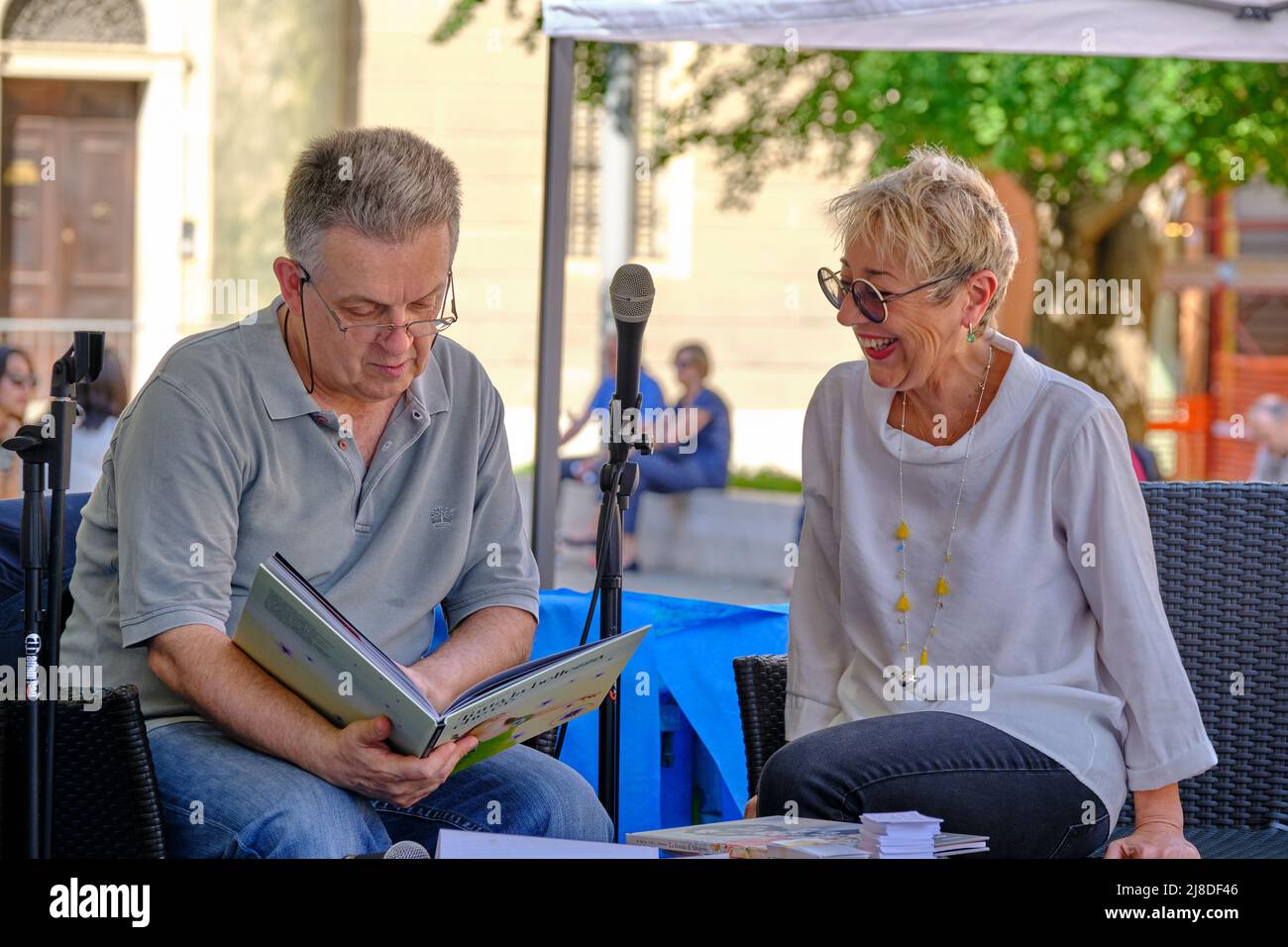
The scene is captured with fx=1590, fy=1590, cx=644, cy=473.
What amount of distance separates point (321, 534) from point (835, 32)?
7.70 feet

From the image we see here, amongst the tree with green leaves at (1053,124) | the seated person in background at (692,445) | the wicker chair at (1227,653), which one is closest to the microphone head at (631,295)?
the wicker chair at (1227,653)

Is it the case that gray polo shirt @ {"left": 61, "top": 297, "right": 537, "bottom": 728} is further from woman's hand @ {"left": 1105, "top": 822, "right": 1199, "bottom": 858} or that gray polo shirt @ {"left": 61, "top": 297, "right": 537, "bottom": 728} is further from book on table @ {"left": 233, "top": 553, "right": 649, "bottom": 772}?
woman's hand @ {"left": 1105, "top": 822, "right": 1199, "bottom": 858}

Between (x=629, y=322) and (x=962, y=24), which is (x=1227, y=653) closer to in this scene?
(x=629, y=322)

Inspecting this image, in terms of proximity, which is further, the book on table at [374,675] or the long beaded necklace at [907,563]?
the long beaded necklace at [907,563]

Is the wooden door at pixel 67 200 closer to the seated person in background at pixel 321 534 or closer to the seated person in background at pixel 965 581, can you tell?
the seated person in background at pixel 321 534

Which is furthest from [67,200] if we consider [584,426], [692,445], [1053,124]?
[1053,124]

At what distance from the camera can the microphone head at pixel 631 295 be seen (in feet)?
8.55

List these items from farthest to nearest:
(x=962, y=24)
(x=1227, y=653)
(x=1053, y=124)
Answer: (x=1053, y=124)
(x=962, y=24)
(x=1227, y=653)

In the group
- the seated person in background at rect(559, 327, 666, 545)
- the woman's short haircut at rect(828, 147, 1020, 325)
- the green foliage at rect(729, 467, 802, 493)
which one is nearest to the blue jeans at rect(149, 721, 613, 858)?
the woman's short haircut at rect(828, 147, 1020, 325)

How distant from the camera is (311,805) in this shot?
2.26 m

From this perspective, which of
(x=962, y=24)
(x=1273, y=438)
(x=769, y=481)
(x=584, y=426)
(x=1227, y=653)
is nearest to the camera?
(x=1227, y=653)

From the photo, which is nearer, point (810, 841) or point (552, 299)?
point (810, 841)
